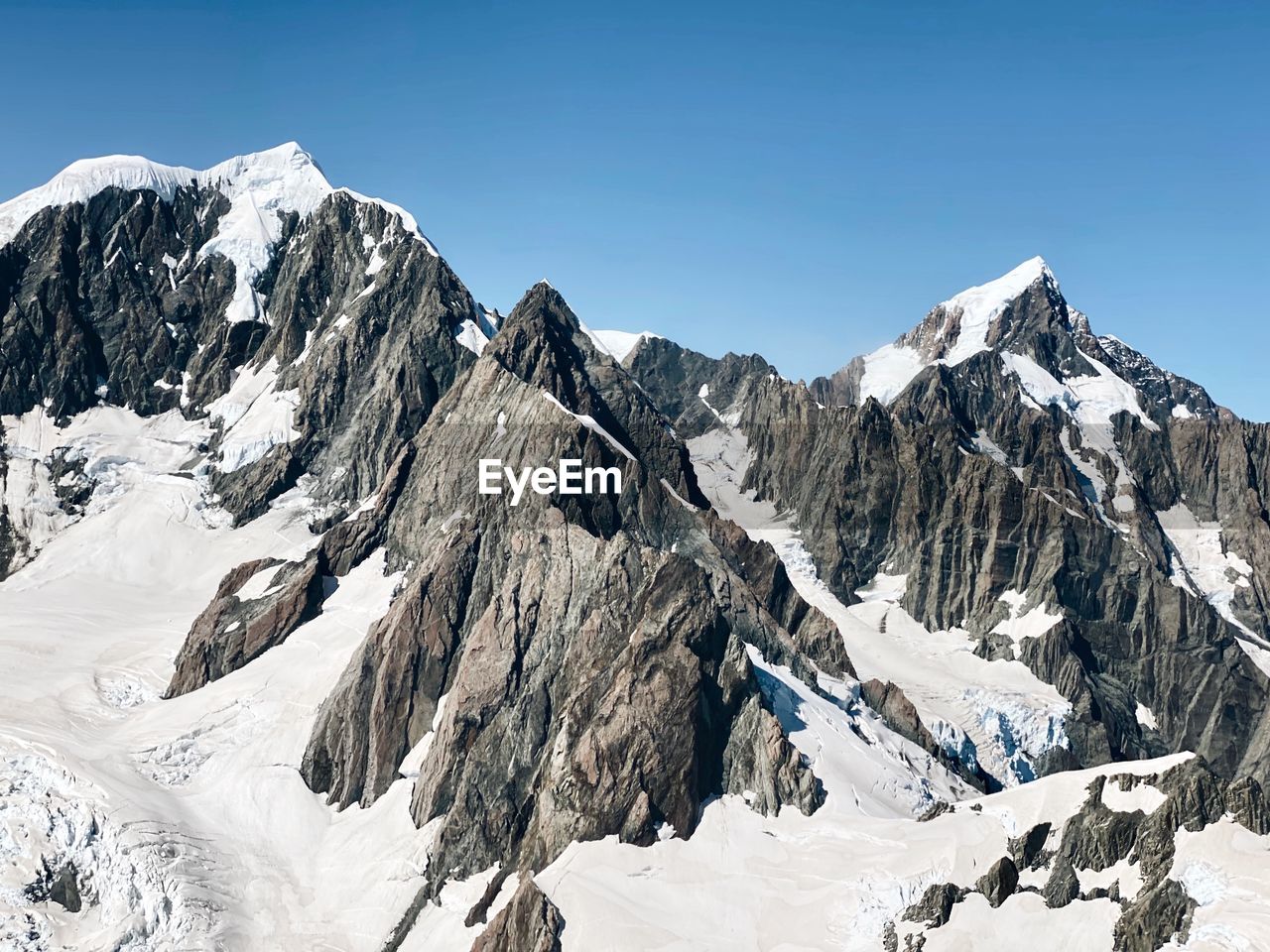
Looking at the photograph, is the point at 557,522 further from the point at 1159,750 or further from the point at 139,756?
the point at 1159,750

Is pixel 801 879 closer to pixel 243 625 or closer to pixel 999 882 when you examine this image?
pixel 999 882

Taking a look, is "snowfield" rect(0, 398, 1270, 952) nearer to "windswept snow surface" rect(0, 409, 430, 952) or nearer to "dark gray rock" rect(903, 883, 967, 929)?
"windswept snow surface" rect(0, 409, 430, 952)

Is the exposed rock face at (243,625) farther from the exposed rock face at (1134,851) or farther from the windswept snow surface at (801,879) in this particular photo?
the exposed rock face at (1134,851)

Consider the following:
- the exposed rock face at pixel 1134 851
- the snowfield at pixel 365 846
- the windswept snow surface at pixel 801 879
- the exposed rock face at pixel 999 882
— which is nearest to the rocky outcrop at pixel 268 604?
the snowfield at pixel 365 846

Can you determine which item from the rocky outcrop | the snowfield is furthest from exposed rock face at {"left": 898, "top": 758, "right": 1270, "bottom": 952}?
the rocky outcrop

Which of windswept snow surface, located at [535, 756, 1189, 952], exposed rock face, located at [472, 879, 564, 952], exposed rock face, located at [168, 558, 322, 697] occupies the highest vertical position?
exposed rock face, located at [168, 558, 322, 697]

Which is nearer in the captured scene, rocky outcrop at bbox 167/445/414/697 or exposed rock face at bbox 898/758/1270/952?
exposed rock face at bbox 898/758/1270/952

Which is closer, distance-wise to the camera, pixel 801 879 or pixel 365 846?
pixel 801 879

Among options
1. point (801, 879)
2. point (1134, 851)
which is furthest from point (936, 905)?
point (1134, 851)

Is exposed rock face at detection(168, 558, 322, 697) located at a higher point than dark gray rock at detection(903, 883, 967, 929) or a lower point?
higher
